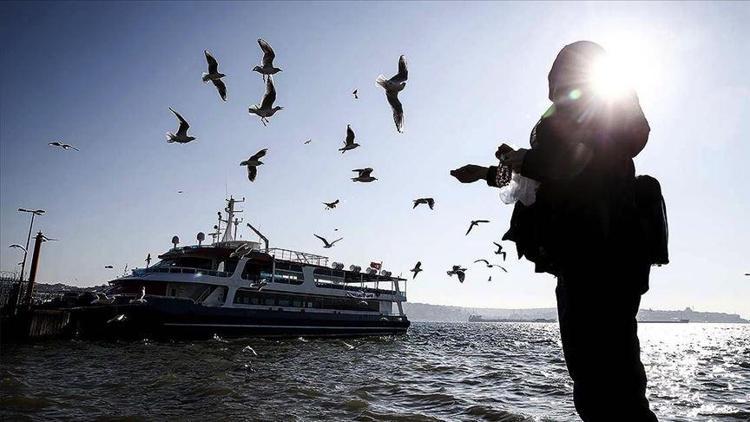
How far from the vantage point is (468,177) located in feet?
8.37

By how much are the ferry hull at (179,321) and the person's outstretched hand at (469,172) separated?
76.3ft

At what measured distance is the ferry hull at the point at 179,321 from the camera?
22.2 meters

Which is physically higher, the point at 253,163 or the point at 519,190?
the point at 253,163

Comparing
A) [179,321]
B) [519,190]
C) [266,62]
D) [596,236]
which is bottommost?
[179,321]

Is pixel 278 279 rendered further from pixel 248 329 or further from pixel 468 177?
pixel 468 177

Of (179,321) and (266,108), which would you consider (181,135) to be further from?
(179,321)

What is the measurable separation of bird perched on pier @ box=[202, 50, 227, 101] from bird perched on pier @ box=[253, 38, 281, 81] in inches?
38.6

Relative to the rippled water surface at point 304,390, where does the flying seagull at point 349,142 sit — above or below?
above

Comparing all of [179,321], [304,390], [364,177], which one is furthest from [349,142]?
[179,321]

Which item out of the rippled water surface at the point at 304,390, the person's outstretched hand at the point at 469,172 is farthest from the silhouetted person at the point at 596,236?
the rippled water surface at the point at 304,390

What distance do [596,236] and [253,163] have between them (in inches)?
415

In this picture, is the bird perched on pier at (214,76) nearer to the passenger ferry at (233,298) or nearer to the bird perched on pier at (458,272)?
the bird perched on pier at (458,272)

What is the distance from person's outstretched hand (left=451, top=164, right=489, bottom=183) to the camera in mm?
2520

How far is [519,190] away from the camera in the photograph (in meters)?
2.36
